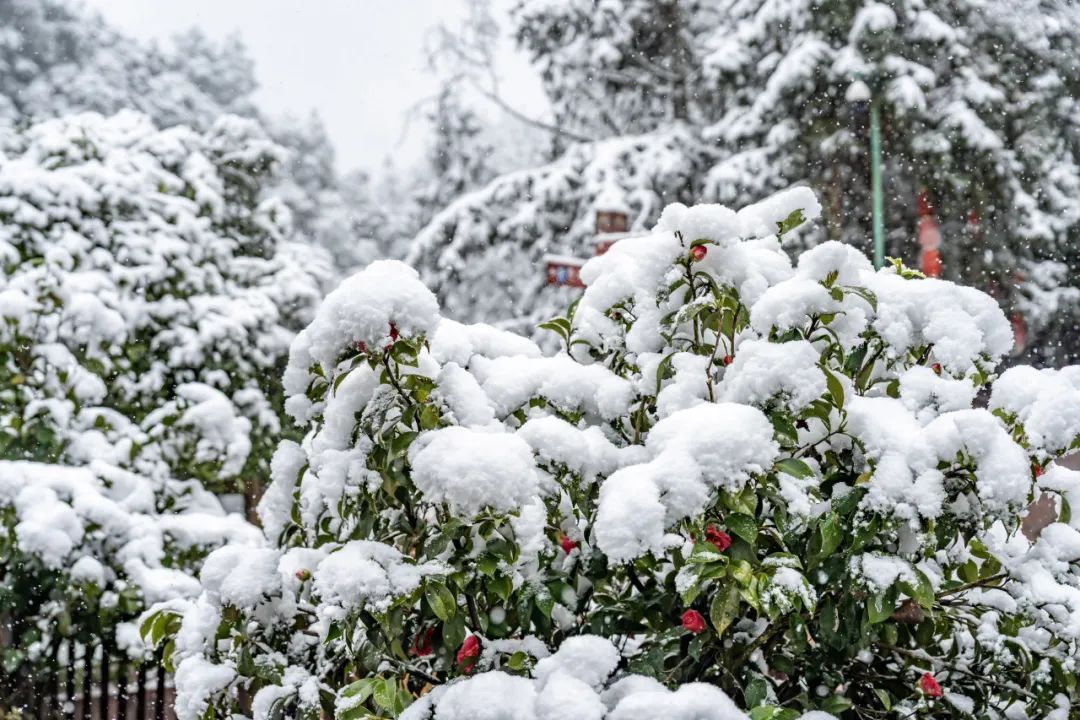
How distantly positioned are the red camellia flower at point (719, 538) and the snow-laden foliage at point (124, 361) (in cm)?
359

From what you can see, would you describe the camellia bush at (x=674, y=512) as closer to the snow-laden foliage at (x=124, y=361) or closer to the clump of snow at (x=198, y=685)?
the clump of snow at (x=198, y=685)

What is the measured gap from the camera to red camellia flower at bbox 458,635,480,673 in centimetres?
179

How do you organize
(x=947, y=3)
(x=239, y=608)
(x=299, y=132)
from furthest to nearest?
(x=299, y=132) → (x=947, y=3) → (x=239, y=608)

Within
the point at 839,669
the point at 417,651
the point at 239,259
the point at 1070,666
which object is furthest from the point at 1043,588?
the point at 239,259

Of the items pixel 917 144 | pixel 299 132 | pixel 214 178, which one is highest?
pixel 299 132

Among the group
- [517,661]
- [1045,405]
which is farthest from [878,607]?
[517,661]

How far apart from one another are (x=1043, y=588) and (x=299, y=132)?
31.7 metres

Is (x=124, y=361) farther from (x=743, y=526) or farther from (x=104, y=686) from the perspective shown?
(x=743, y=526)

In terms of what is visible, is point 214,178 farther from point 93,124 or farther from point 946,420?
point 946,420

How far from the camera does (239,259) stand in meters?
7.02

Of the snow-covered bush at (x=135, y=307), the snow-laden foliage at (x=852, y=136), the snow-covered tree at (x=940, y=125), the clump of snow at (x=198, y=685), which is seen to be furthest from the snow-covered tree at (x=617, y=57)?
the clump of snow at (x=198, y=685)

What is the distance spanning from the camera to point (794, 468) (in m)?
1.71

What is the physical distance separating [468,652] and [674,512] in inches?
17.9

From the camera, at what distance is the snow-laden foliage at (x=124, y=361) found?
4.69 meters
